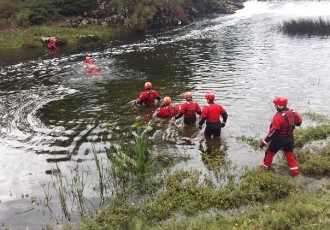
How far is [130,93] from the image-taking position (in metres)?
23.8

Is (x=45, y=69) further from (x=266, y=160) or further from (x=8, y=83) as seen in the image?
(x=266, y=160)

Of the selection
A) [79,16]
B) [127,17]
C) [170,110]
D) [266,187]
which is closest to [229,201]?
[266,187]

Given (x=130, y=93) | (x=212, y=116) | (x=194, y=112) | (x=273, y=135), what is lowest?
(x=130, y=93)

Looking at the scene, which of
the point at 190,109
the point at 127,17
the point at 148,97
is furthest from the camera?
the point at 127,17

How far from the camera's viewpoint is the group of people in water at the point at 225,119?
486 inches

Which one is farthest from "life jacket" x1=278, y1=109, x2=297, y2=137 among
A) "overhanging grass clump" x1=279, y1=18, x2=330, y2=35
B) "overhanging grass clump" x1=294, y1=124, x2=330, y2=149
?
"overhanging grass clump" x1=279, y1=18, x2=330, y2=35

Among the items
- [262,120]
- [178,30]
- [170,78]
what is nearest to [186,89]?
[170,78]

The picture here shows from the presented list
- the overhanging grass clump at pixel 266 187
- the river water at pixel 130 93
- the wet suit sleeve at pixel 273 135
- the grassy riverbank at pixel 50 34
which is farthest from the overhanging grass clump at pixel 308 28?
the overhanging grass clump at pixel 266 187

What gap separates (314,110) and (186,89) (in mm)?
8393

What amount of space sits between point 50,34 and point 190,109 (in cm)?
3571

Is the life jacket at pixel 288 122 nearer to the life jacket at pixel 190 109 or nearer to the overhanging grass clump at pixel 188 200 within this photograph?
the overhanging grass clump at pixel 188 200

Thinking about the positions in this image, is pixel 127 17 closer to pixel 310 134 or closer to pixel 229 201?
pixel 310 134

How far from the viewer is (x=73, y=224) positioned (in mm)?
10578

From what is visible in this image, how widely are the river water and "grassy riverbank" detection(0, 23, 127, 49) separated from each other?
3806 mm
